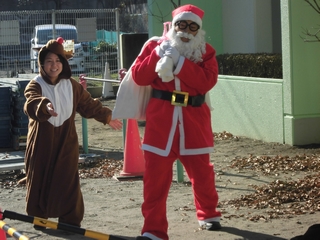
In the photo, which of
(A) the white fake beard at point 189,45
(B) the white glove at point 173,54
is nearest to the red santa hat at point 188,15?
(A) the white fake beard at point 189,45

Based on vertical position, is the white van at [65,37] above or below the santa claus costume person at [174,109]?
above

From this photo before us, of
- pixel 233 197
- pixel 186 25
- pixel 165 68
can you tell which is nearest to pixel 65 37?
pixel 233 197

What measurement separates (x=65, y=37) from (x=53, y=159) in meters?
12.2

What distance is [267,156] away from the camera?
30.2 ft

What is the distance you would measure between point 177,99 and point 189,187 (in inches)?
93.6

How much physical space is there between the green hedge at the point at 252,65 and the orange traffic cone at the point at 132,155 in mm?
3545

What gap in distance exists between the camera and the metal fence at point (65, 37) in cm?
1659

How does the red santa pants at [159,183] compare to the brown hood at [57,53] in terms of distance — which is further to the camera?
the brown hood at [57,53]

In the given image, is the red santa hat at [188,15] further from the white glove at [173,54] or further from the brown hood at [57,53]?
the brown hood at [57,53]

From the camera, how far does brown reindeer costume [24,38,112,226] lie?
617 centimetres

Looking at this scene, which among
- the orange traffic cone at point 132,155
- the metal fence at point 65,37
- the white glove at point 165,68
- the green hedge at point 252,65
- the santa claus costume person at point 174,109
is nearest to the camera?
the white glove at point 165,68

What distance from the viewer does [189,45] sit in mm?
5637

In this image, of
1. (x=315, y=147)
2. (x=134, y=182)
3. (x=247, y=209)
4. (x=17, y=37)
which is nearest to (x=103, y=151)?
(x=134, y=182)

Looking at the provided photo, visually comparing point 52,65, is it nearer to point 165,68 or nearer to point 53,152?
point 53,152
